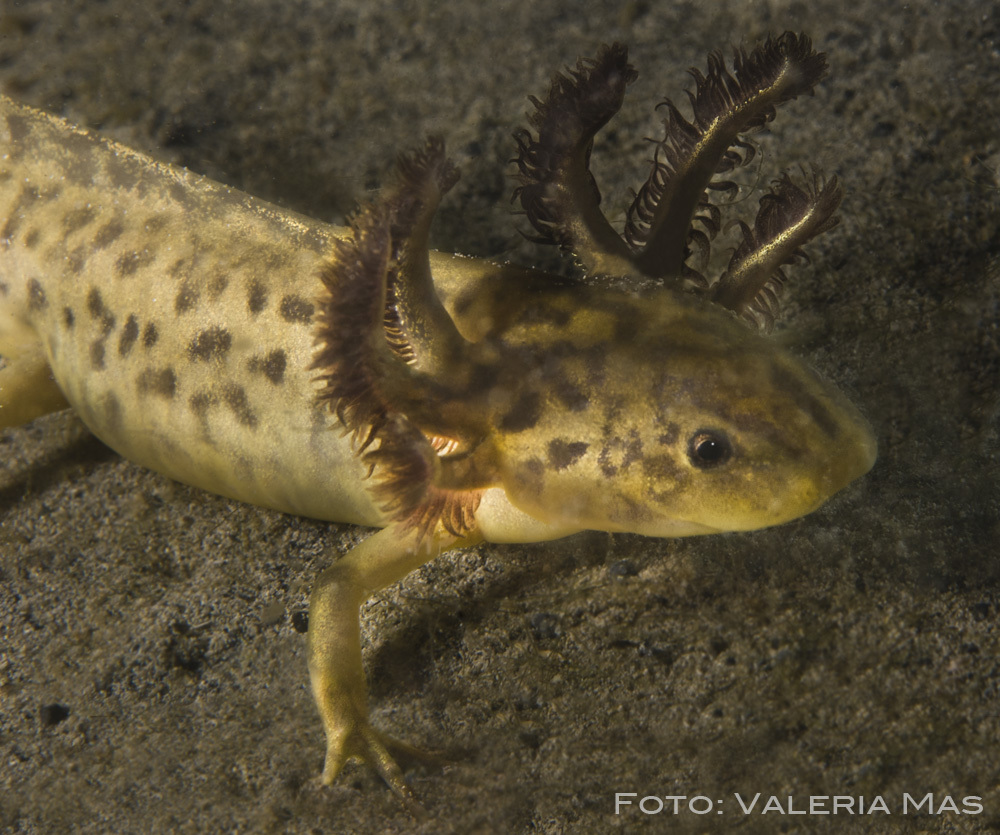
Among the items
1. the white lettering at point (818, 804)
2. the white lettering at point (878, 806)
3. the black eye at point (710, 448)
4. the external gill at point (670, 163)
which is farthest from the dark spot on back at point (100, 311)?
the white lettering at point (878, 806)

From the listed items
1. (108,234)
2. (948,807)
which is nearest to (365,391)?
(108,234)

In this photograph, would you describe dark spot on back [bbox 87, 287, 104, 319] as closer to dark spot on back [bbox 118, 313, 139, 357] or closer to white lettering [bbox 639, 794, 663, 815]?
dark spot on back [bbox 118, 313, 139, 357]

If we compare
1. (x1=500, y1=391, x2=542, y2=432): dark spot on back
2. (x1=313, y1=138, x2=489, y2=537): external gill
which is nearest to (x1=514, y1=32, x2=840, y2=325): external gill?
(x1=313, y1=138, x2=489, y2=537): external gill

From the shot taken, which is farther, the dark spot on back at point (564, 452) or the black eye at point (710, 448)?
the dark spot on back at point (564, 452)

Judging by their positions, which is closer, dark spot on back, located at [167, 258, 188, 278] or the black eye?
the black eye

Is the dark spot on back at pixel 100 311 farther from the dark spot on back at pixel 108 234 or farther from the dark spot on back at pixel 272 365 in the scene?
the dark spot on back at pixel 272 365

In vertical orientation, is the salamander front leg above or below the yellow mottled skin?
below

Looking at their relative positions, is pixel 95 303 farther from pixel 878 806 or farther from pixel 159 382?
pixel 878 806

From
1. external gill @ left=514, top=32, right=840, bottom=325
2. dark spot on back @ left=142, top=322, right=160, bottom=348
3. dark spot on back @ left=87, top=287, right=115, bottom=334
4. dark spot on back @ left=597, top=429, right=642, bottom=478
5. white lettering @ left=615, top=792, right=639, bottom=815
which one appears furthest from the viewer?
dark spot on back @ left=87, top=287, right=115, bottom=334
